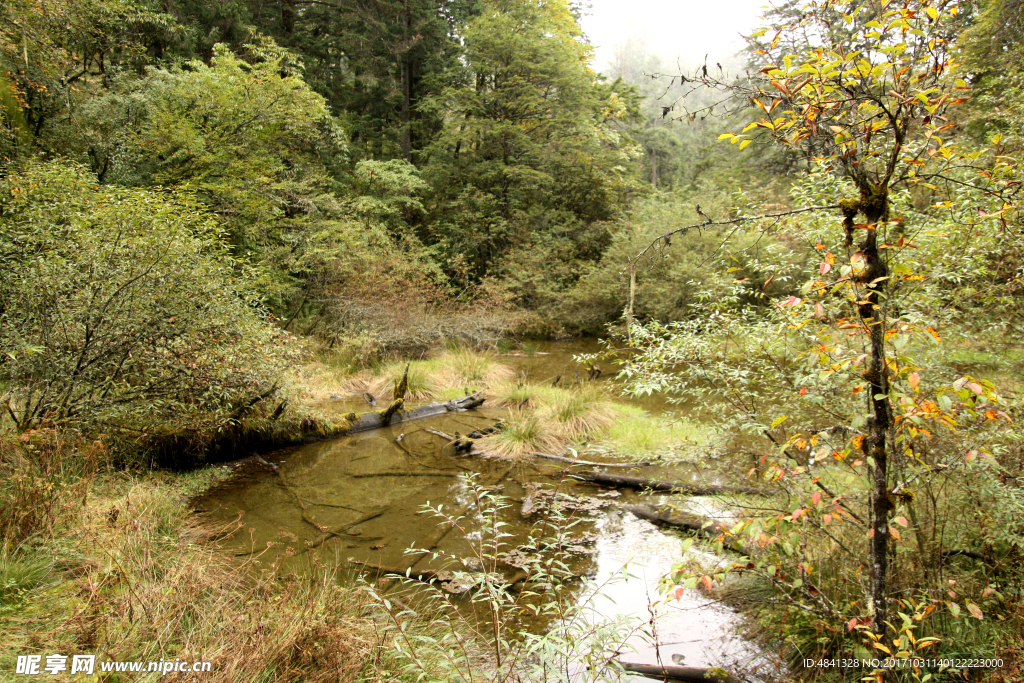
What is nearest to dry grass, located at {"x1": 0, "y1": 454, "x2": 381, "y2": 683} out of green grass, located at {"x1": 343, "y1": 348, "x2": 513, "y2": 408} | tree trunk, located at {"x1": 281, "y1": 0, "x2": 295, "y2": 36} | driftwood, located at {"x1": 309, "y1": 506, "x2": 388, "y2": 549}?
driftwood, located at {"x1": 309, "y1": 506, "x2": 388, "y2": 549}

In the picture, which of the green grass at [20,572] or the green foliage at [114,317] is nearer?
the green grass at [20,572]

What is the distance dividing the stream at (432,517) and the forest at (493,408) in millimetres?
55

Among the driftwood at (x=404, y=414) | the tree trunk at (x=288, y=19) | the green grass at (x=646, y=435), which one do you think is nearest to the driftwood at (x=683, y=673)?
the green grass at (x=646, y=435)

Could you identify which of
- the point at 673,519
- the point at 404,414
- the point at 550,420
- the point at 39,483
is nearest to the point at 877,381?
the point at 673,519

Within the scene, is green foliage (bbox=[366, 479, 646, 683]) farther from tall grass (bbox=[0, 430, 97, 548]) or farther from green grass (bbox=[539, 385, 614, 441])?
green grass (bbox=[539, 385, 614, 441])

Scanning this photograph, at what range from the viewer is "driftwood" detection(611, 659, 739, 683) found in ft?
10.2

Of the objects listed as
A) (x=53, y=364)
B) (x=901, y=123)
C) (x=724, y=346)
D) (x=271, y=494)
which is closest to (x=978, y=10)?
(x=724, y=346)

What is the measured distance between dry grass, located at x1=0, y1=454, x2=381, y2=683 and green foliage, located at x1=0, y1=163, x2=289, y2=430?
1868mm

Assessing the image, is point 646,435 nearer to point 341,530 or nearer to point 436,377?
point 341,530

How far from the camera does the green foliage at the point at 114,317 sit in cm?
493

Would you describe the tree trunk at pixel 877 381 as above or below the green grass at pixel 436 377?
above

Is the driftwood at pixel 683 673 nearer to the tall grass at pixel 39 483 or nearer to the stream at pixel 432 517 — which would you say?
the stream at pixel 432 517

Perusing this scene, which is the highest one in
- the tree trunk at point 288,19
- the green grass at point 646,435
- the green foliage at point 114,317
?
the tree trunk at point 288,19

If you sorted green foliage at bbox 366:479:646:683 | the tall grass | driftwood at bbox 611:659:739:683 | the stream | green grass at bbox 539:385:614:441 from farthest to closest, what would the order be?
green grass at bbox 539:385:614:441 → the stream → the tall grass → driftwood at bbox 611:659:739:683 → green foliage at bbox 366:479:646:683
